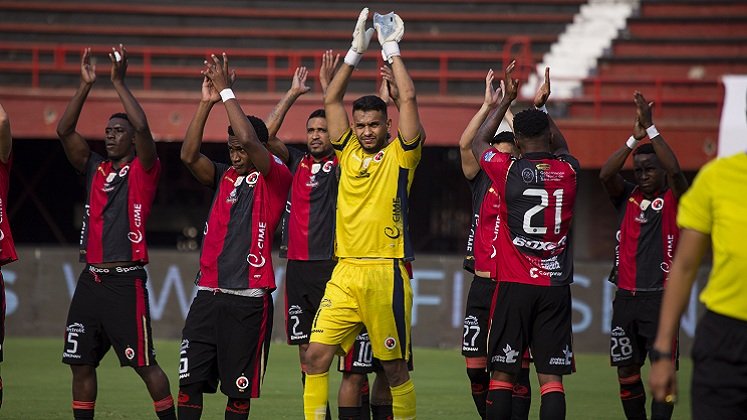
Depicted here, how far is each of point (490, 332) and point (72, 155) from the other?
3386mm

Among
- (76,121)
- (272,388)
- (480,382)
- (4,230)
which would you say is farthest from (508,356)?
(272,388)

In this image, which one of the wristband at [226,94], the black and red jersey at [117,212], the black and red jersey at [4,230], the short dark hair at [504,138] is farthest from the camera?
the short dark hair at [504,138]

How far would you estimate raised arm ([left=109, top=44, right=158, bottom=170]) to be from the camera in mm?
8031

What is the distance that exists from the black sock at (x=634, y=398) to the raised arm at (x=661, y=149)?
1476mm

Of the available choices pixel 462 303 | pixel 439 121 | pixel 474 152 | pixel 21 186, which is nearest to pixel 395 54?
pixel 474 152

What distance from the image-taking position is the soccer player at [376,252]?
23.9ft

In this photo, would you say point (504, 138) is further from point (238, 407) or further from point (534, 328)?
point (238, 407)

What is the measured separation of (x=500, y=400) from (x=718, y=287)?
299 cm

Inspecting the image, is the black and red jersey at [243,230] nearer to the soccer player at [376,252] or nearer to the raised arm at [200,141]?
the raised arm at [200,141]

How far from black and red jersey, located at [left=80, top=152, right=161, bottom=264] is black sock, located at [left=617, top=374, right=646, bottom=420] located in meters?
3.74

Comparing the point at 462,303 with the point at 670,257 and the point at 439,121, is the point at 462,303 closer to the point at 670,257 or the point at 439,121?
the point at 439,121

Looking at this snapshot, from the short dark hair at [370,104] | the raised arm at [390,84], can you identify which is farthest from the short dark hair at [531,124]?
the short dark hair at [370,104]

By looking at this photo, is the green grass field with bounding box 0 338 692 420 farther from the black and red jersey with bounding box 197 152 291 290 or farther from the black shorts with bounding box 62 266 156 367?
the black and red jersey with bounding box 197 152 291 290

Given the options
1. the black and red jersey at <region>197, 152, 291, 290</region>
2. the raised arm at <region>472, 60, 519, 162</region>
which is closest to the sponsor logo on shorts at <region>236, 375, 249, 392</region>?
the black and red jersey at <region>197, 152, 291, 290</region>
